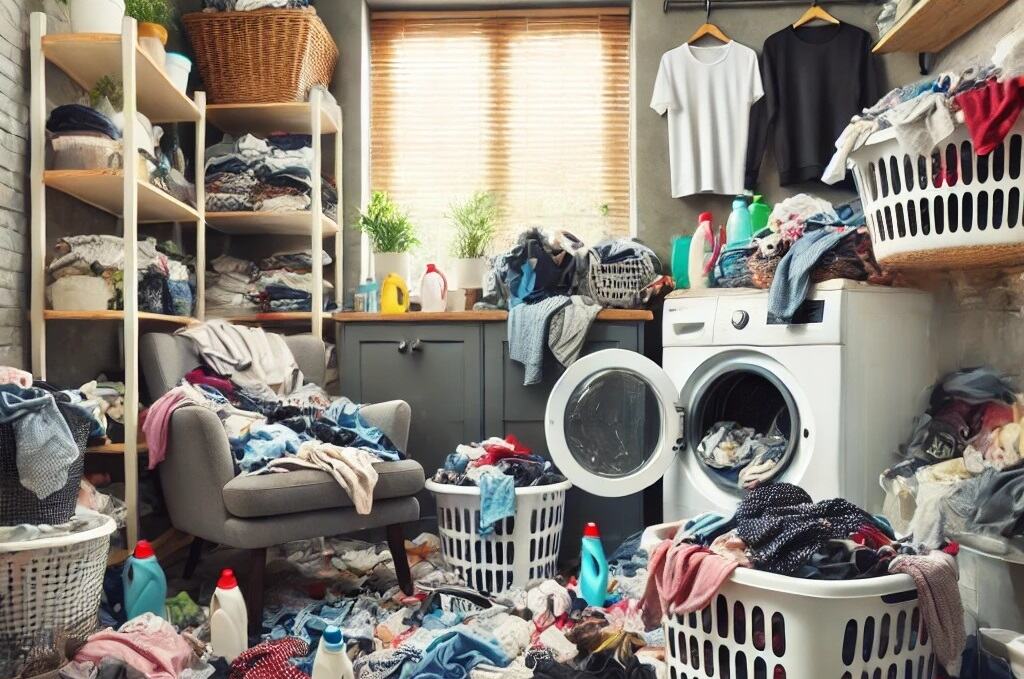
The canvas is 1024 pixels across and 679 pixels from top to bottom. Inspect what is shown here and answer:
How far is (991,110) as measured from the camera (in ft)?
5.70

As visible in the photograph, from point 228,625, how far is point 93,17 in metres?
1.94

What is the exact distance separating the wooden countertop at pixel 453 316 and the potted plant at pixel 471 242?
0.42 meters

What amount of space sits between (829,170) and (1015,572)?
3.84ft

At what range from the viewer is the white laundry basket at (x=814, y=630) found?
1389 mm

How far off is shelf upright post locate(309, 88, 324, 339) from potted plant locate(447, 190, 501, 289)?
0.62 meters

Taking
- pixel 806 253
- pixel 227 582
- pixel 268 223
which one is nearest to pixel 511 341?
pixel 806 253

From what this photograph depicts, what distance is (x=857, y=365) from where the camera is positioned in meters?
2.38

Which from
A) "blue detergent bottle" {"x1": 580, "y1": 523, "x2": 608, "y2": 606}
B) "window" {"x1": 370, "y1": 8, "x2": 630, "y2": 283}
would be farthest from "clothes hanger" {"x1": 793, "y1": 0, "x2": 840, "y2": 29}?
"blue detergent bottle" {"x1": 580, "y1": 523, "x2": 608, "y2": 606}

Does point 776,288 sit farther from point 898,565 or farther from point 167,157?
point 167,157

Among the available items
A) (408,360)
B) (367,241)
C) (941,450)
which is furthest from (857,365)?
(367,241)

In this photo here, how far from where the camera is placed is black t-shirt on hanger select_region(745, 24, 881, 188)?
3.42 metres

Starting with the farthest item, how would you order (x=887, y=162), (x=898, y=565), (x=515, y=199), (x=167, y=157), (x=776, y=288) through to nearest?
(x=515, y=199)
(x=167, y=157)
(x=776, y=288)
(x=887, y=162)
(x=898, y=565)

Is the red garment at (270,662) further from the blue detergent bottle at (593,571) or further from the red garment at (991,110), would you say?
the red garment at (991,110)

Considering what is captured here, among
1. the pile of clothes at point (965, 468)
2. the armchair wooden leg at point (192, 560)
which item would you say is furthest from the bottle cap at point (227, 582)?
the pile of clothes at point (965, 468)
